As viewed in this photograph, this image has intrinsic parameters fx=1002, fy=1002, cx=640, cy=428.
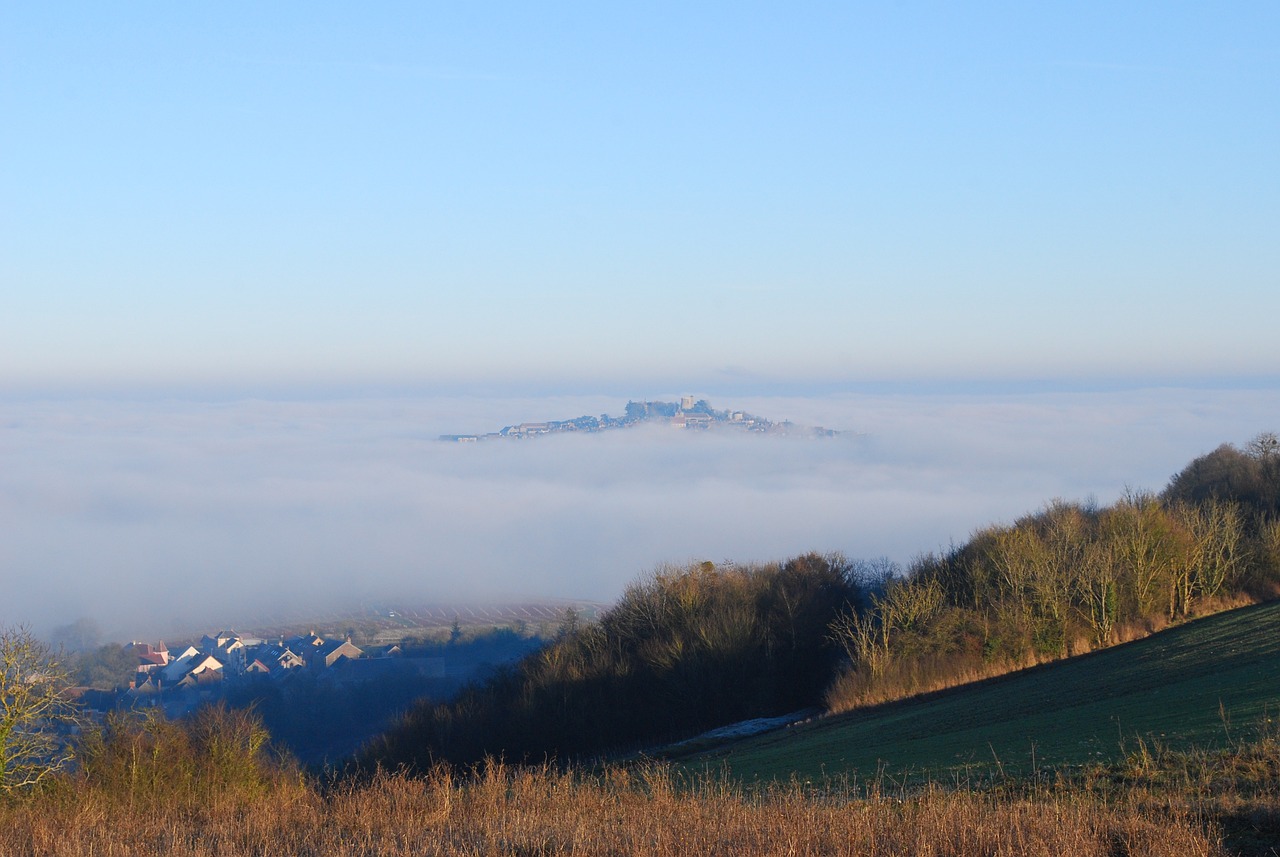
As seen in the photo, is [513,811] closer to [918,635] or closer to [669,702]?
[918,635]

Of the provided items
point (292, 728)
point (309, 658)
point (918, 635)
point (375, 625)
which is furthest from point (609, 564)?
point (918, 635)

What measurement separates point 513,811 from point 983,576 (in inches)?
1668

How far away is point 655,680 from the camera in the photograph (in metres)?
55.6

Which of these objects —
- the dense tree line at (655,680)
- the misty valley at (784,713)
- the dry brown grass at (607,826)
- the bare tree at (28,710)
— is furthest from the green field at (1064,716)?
the bare tree at (28,710)

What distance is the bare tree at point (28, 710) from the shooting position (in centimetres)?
1923

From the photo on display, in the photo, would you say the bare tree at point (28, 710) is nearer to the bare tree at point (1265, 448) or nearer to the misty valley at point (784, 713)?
the misty valley at point (784, 713)

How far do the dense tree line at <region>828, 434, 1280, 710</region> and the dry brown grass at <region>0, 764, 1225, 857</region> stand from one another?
32686 millimetres

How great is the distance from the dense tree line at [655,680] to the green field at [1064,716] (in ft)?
42.2

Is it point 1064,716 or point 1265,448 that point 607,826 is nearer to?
point 1064,716

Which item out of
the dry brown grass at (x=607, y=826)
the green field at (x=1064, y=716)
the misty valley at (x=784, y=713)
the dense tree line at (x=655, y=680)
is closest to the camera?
the dry brown grass at (x=607, y=826)

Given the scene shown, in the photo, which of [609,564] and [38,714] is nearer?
[38,714]

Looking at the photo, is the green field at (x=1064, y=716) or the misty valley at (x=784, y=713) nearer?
the misty valley at (x=784, y=713)

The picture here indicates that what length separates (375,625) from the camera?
140 meters

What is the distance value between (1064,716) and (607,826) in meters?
19.6
